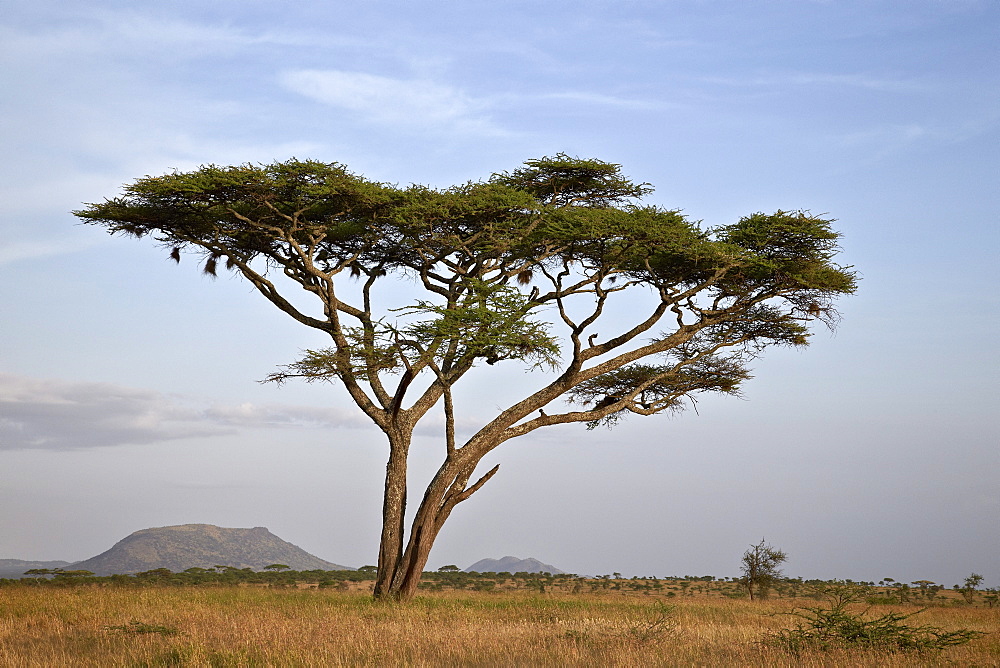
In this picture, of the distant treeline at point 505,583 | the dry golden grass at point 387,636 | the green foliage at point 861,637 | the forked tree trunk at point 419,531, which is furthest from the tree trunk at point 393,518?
the distant treeline at point 505,583

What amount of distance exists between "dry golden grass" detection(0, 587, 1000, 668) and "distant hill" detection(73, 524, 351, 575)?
83.8 meters

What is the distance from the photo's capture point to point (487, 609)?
665 inches

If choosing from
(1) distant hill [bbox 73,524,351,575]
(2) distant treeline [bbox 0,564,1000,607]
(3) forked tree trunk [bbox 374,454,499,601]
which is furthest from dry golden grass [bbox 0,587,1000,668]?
(1) distant hill [bbox 73,524,351,575]

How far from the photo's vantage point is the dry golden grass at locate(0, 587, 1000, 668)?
9953 mm

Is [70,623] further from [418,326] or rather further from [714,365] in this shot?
[714,365]

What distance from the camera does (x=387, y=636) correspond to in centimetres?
1187

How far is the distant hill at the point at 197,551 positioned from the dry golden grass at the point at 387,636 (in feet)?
275

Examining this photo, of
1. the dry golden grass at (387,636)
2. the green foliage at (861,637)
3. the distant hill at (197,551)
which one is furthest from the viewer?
the distant hill at (197,551)

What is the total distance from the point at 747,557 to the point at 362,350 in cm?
1695

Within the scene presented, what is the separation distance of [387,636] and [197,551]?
341 feet

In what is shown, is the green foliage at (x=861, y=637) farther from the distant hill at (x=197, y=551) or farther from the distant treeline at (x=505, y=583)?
the distant hill at (x=197, y=551)

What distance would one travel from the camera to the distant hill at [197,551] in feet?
326

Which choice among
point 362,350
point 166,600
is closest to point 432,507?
point 362,350

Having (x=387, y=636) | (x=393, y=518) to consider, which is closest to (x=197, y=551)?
(x=393, y=518)
